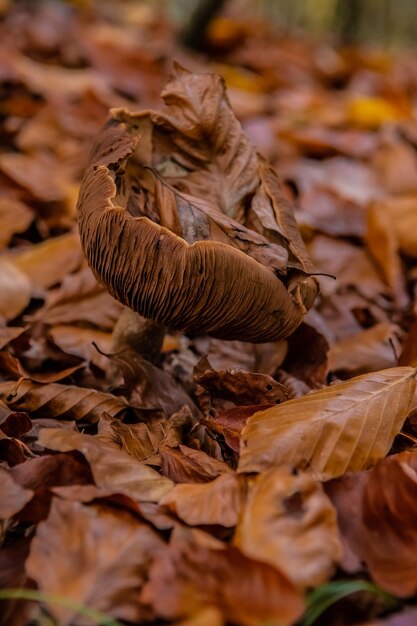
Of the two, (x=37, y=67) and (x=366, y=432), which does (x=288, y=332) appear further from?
(x=37, y=67)

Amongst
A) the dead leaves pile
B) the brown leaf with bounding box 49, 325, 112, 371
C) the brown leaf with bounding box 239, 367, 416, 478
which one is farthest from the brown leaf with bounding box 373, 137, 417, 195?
the brown leaf with bounding box 239, 367, 416, 478

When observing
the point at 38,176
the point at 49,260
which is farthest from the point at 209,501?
the point at 38,176

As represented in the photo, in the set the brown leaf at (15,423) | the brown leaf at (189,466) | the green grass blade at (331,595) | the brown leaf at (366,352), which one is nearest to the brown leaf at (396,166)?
the brown leaf at (366,352)

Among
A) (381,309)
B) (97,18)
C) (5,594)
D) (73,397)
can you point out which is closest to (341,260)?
(381,309)

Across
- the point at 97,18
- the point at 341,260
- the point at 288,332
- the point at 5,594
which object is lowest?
the point at 97,18

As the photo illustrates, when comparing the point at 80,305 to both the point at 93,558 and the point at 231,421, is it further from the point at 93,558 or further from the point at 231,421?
the point at 93,558

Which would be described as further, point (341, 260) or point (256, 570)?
point (341, 260)

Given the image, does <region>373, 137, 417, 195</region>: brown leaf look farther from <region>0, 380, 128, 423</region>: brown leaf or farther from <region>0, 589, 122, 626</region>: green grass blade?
<region>0, 589, 122, 626</region>: green grass blade
